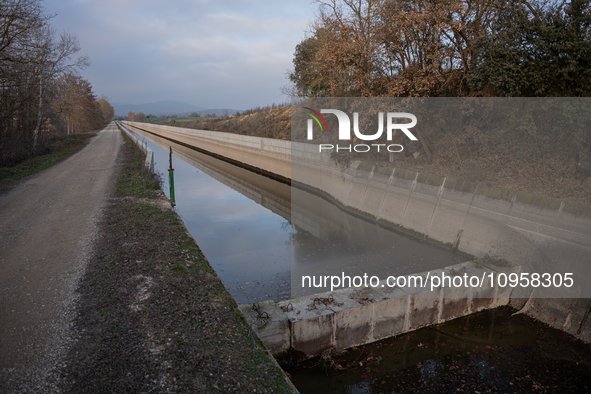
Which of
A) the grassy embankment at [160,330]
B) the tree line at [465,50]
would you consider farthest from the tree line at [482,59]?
the grassy embankment at [160,330]

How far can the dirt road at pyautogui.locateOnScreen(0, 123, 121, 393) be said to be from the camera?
174 inches

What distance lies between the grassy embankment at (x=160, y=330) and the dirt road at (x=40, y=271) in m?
0.26

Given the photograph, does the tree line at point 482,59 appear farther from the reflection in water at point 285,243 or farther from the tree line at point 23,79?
the tree line at point 23,79

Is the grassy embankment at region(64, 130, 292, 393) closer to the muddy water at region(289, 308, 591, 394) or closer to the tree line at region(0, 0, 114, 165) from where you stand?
the muddy water at region(289, 308, 591, 394)

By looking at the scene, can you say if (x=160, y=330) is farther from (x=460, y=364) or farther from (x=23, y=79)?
(x=23, y=79)

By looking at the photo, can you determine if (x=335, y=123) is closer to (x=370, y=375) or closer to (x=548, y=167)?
(x=548, y=167)

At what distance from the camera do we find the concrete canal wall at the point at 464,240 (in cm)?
655

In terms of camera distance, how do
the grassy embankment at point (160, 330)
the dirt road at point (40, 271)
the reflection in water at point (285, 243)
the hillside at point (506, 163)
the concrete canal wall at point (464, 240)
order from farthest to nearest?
the hillside at point (506, 163), the reflection in water at point (285, 243), the concrete canal wall at point (464, 240), the dirt road at point (40, 271), the grassy embankment at point (160, 330)

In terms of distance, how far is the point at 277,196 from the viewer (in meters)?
21.2

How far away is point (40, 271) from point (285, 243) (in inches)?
290

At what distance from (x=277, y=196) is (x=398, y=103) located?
9059 mm

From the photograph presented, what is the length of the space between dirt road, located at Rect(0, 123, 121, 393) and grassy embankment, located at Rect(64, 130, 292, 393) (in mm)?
262

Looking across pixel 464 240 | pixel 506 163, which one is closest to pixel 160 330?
pixel 464 240

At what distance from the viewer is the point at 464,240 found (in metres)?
11.0
